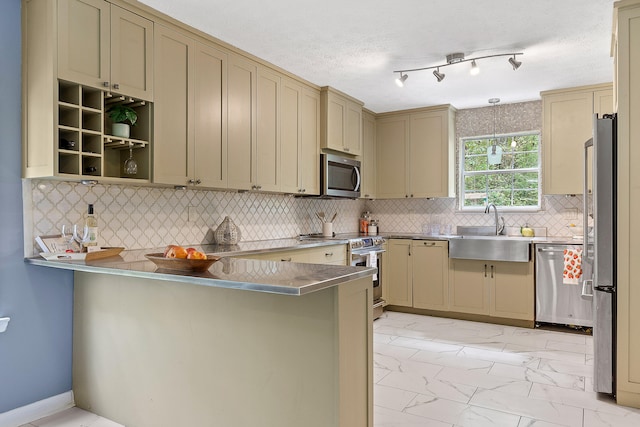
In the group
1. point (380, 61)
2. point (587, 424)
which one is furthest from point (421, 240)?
point (587, 424)

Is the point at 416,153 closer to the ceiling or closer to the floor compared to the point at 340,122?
closer to the floor

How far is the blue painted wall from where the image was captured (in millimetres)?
2453

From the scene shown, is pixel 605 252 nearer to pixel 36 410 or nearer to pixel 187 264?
pixel 187 264

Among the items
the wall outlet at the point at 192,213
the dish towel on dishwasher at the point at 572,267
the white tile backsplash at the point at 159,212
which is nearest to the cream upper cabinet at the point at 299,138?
the white tile backsplash at the point at 159,212

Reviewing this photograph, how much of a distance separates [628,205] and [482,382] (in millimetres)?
1516

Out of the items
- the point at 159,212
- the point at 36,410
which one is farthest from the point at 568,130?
the point at 36,410

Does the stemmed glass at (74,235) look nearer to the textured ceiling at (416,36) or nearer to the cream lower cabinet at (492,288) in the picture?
the textured ceiling at (416,36)

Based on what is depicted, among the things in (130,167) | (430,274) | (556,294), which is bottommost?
(556,294)

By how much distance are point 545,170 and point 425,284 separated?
1830mm

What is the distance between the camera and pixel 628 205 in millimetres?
2697

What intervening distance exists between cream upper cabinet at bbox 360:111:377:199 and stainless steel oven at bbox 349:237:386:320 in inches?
30.4

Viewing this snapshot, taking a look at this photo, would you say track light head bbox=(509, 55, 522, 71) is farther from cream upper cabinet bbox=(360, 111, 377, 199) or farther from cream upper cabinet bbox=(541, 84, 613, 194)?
cream upper cabinet bbox=(360, 111, 377, 199)

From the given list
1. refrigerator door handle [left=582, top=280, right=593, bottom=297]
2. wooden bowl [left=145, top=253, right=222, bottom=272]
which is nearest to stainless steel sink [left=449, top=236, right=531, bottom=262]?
refrigerator door handle [left=582, top=280, right=593, bottom=297]

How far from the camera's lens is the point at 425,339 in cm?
413
